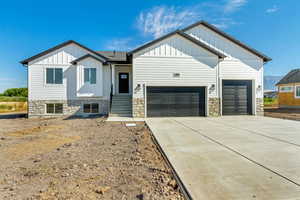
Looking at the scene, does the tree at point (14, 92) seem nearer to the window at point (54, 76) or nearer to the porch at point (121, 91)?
the window at point (54, 76)

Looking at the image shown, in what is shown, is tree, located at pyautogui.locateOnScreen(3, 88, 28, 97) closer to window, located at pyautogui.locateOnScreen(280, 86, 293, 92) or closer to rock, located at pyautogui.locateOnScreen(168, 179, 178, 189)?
rock, located at pyautogui.locateOnScreen(168, 179, 178, 189)

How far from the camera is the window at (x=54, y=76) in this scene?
12.3 meters

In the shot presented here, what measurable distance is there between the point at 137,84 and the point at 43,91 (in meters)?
7.41

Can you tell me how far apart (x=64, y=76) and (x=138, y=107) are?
21.1 ft

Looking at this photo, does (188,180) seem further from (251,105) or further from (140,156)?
(251,105)

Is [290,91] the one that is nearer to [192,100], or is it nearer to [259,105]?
[259,105]

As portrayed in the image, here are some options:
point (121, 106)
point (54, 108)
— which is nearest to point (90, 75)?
point (121, 106)

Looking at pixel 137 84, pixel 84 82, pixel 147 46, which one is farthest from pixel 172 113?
pixel 84 82

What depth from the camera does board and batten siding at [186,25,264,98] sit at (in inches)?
469

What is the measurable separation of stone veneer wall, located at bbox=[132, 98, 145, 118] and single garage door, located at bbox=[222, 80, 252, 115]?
605 cm

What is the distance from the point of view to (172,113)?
37.1 feet

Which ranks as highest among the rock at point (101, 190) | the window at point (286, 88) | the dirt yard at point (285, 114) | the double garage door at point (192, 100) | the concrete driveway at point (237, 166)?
the window at point (286, 88)

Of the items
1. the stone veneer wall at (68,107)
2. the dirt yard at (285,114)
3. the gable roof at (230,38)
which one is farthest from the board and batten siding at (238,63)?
the stone veneer wall at (68,107)

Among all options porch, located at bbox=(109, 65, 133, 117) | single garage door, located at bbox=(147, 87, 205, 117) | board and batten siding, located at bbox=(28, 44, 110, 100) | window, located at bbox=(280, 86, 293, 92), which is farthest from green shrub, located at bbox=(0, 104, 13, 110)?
window, located at bbox=(280, 86, 293, 92)
